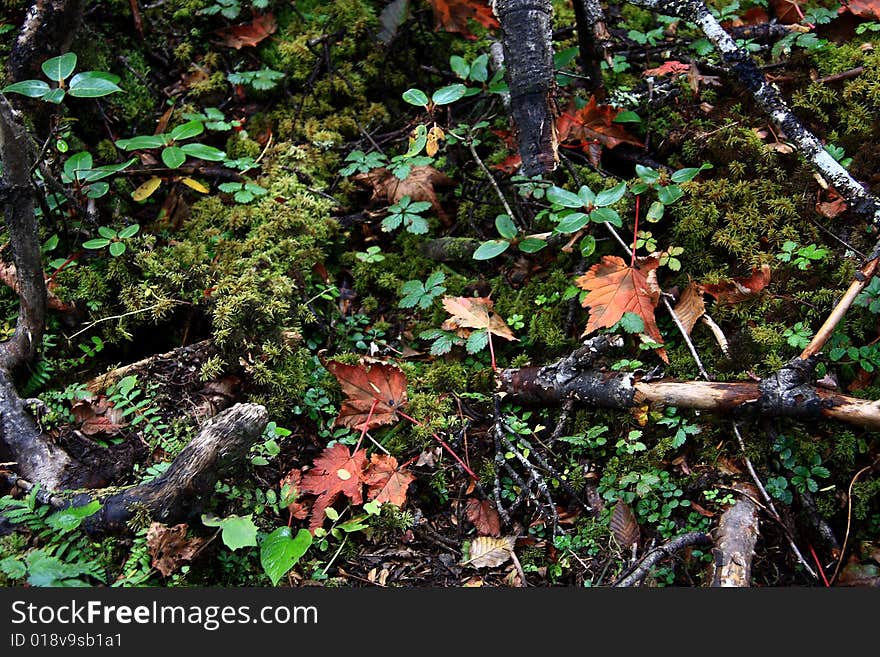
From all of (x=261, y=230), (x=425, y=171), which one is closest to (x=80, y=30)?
(x=261, y=230)

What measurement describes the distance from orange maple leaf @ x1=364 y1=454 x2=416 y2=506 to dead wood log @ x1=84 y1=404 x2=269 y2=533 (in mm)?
630

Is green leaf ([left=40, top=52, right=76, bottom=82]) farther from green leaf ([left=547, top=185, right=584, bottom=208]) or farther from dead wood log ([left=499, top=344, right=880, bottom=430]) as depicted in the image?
dead wood log ([left=499, top=344, right=880, bottom=430])

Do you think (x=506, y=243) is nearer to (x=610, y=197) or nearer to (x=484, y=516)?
(x=610, y=197)

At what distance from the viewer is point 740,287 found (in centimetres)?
303

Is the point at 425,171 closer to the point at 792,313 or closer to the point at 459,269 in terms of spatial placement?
the point at 459,269

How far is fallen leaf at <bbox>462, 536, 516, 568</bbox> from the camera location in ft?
8.77

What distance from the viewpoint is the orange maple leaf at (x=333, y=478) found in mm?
2771

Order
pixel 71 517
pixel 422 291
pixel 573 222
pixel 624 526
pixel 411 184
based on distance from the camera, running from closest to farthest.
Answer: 1. pixel 71 517
2. pixel 624 526
3. pixel 573 222
4. pixel 422 291
5. pixel 411 184

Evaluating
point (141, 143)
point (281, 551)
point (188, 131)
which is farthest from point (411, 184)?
point (281, 551)

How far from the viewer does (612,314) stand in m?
3.01

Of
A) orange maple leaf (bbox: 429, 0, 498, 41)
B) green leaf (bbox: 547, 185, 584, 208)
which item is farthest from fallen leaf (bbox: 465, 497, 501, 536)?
orange maple leaf (bbox: 429, 0, 498, 41)

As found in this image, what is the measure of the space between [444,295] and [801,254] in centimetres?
173

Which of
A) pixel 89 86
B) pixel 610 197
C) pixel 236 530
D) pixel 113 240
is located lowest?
pixel 236 530

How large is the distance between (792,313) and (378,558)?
2123 millimetres
